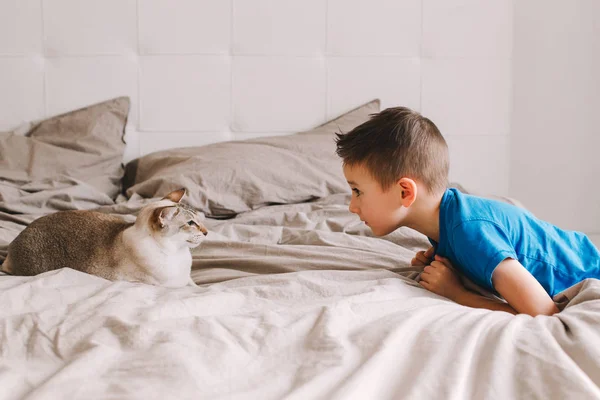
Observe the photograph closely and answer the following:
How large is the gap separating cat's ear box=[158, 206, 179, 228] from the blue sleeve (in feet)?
1.74

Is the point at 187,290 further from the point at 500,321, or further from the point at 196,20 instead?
the point at 196,20

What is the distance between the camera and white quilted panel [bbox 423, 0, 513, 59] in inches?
94.2

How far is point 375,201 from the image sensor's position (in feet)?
4.03

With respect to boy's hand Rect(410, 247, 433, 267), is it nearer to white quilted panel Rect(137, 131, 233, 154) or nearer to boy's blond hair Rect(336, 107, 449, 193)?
boy's blond hair Rect(336, 107, 449, 193)

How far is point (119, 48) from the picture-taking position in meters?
2.33

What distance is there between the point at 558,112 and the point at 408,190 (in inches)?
65.5

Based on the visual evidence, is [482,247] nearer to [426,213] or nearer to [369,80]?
[426,213]

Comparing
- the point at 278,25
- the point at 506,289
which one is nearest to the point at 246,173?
the point at 278,25

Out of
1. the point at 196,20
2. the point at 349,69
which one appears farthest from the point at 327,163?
the point at 196,20

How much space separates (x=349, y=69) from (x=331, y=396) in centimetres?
188

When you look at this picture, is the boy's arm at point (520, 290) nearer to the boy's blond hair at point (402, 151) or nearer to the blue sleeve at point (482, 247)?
the blue sleeve at point (482, 247)

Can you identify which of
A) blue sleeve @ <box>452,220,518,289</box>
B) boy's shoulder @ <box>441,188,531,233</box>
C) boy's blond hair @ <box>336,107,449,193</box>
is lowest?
blue sleeve @ <box>452,220,518,289</box>

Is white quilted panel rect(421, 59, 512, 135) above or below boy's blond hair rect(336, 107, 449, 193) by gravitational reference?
above

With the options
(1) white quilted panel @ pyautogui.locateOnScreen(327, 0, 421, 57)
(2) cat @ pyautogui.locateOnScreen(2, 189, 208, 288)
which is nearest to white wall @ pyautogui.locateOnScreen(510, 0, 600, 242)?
(1) white quilted panel @ pyautogui.locateOnScreen(327, 0, 421, 57)
